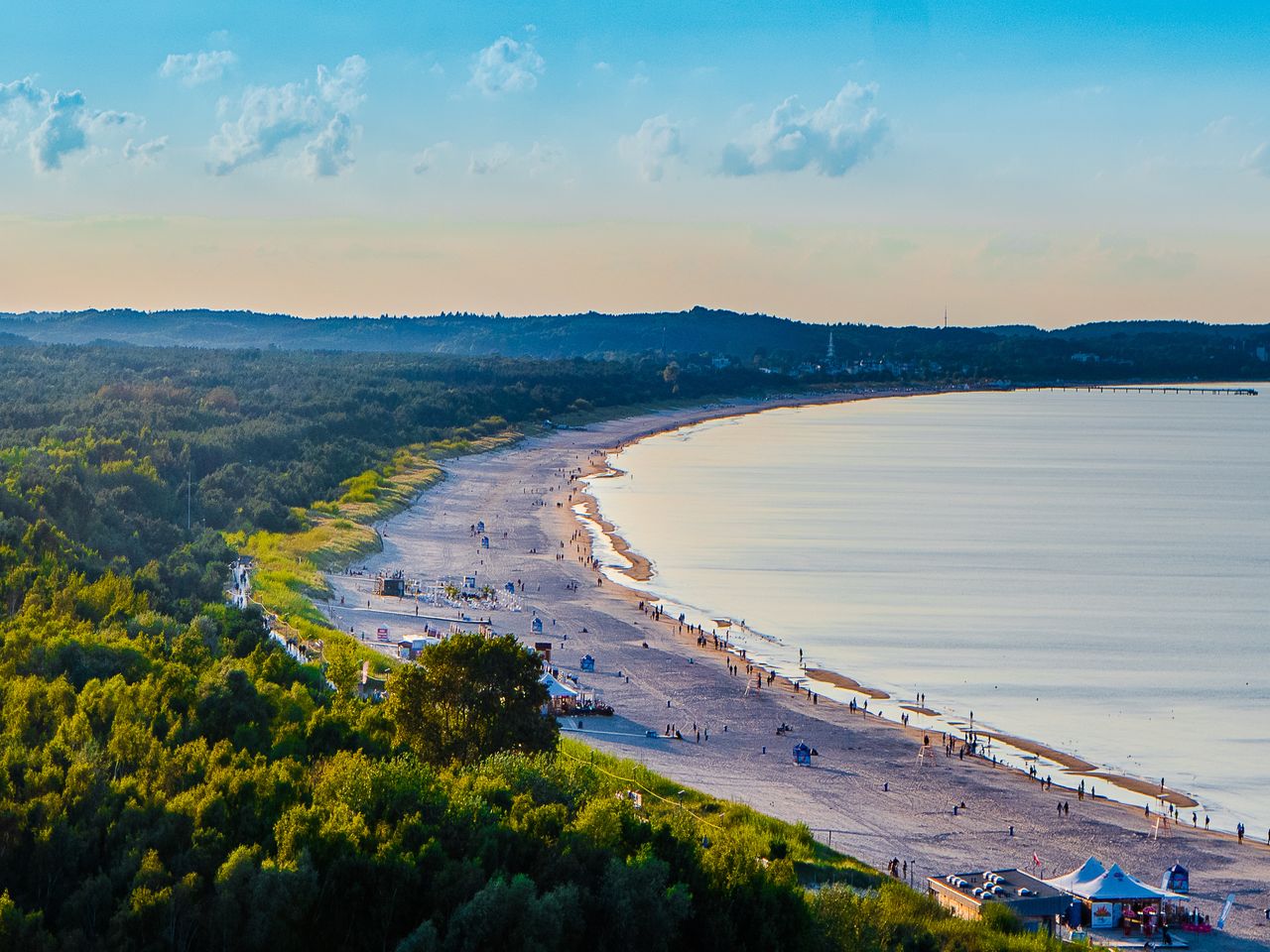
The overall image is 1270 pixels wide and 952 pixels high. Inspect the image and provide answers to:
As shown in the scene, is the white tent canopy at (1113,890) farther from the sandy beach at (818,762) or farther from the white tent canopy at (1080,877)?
the sandy beach at (818,762)

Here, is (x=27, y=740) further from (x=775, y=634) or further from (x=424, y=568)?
(x=424, y=568)

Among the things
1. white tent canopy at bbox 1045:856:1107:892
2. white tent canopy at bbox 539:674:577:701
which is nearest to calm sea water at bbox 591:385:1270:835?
white tent canopy at bbox 1045:856:1107:892

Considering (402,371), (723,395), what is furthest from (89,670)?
(723,395)

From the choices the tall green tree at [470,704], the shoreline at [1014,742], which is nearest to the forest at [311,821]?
the tall green tree at [470,704]

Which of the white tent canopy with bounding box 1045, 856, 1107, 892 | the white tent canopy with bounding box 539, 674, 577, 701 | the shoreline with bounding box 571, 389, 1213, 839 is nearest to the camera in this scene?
the white tent canopy with bounding box 1045, 856, 1107, 892

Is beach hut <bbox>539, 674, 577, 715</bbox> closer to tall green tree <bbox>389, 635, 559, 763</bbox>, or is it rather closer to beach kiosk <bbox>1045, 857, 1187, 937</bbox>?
tall green tree <bbox>389, 635, 559, 763</bbox>

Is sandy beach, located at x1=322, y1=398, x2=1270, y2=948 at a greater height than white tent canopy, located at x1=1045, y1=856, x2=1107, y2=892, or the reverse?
white tent canopy, located at x1=1045, y1=856, x2=1107, y2=892

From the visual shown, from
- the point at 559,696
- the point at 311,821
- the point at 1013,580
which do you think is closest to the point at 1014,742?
the point at 559,696
